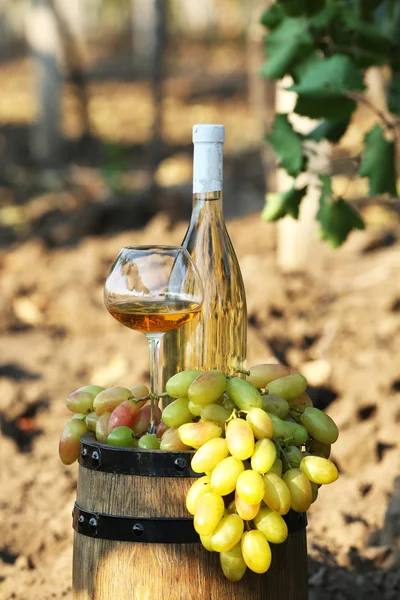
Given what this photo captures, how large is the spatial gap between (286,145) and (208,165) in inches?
32.3

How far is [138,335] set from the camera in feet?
18.0

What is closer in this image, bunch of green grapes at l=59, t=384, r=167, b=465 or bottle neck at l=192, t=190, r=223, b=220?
bunch of green grapes at l=59, t=384, r=167, b=465

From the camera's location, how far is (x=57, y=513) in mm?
3426

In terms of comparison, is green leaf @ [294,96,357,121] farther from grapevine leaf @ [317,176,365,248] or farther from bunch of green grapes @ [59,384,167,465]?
bunch of green grapes @ [59,384,167,465]

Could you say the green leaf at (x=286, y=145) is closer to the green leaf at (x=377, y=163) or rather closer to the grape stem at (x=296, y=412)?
the green leaf at (x=377, y=163)

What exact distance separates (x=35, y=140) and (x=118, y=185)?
3.30 metres

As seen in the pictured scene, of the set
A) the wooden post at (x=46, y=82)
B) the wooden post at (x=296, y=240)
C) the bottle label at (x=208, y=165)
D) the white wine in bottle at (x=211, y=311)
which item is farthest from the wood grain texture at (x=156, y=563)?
the wooden post at (x=46, y=82)

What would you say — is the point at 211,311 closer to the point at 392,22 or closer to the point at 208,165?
the point at 208,165

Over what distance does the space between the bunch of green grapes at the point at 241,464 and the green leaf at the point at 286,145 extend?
114 centimetres

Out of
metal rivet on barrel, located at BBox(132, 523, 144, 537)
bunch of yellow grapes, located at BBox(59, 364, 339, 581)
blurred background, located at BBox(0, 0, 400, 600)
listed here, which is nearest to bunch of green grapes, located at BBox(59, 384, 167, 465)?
bunch of yellow grapes, located at BBox(59, 364, 339, 581)

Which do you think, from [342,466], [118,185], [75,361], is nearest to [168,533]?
[342,466]

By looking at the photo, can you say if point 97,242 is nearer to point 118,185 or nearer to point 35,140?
point 118,185

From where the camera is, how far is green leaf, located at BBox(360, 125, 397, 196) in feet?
9.48

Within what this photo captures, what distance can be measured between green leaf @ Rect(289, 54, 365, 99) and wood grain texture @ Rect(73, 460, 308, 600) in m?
1.41
